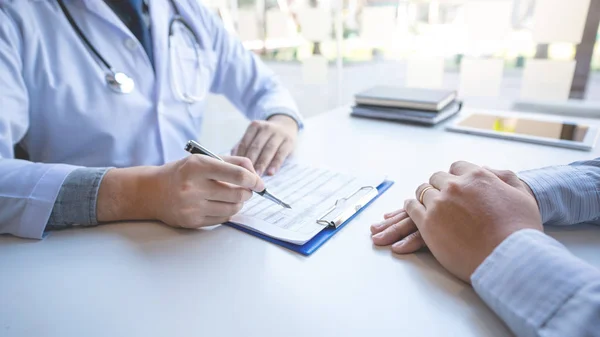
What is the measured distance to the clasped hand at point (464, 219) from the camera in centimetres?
42

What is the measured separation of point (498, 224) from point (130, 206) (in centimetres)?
51

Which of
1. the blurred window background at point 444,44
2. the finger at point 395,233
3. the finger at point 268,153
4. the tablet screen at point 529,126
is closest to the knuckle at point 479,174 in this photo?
the finger at point 395,233

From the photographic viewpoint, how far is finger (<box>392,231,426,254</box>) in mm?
485

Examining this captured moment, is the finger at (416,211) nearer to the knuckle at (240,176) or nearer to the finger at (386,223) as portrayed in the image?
the finger at (386,223)

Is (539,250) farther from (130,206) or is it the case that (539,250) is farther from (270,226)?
(130,206)

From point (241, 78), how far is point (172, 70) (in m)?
0.29

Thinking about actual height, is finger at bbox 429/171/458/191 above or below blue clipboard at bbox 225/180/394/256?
above

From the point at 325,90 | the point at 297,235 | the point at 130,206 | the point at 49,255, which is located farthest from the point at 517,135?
the point at 325,90

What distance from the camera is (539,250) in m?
0.37

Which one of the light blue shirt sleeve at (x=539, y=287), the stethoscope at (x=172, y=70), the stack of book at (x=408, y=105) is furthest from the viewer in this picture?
the stack of book at (x=408, y=105)

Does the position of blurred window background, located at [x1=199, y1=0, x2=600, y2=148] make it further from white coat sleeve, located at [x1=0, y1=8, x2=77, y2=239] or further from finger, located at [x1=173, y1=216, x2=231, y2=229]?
finger, located at [x1=173, y1=216, x2=231, y2=229]

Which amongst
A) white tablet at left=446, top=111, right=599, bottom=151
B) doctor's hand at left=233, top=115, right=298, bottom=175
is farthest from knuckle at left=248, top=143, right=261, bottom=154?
white tablet at left=446, top=111, right=599, bottom=151

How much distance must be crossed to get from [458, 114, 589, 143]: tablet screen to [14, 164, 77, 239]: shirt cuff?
3.08 ft

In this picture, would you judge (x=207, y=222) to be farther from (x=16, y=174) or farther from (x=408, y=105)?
(x=408, y=105)
